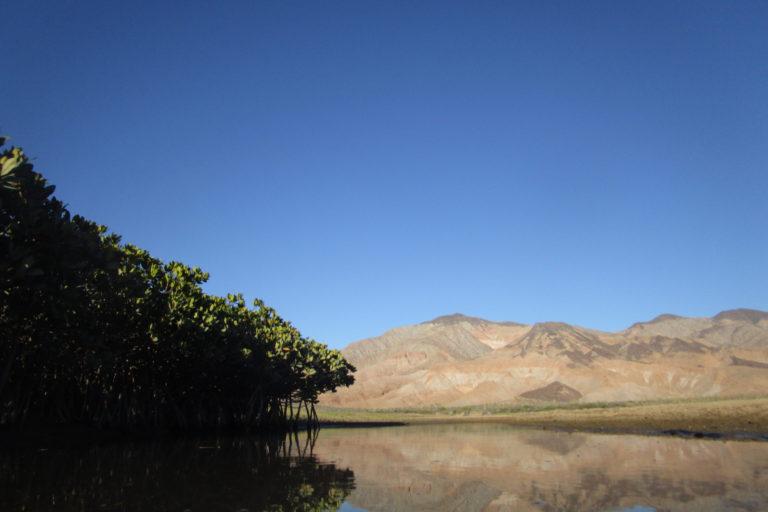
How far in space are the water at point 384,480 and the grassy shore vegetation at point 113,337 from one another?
5.39 m

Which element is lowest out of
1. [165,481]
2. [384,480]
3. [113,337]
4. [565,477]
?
[565,477]

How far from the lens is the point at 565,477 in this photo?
21094 mm

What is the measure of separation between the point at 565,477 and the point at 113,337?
25176 mm

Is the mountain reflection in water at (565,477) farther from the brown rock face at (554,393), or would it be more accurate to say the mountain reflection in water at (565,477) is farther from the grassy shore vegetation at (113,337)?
the brown rock face at (554,393)

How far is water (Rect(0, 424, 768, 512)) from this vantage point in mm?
15375

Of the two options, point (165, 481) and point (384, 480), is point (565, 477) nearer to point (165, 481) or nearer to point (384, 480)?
point (384, 480)

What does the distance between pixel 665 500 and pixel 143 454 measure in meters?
23.5

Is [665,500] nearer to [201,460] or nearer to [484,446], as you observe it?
[201,460]

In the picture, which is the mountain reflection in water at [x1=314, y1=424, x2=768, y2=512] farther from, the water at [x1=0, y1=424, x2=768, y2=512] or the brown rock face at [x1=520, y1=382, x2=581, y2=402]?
the brown rock face at [x1=520, y1=382, x2=581, y2=402]

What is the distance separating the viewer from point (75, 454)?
1088 inches

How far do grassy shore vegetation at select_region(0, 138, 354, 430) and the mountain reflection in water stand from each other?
13165 mm

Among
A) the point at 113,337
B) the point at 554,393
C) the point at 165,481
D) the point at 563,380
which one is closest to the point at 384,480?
the point at 165,481

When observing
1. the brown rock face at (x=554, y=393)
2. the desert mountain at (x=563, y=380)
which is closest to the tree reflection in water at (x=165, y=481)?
the brown rock face at (x=554, y=393)

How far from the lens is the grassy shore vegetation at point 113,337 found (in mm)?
20984
